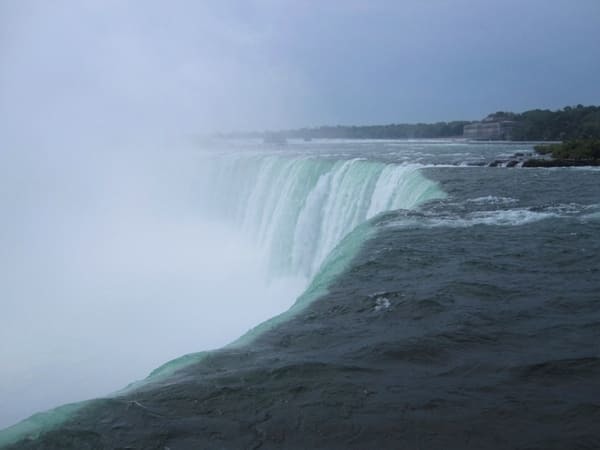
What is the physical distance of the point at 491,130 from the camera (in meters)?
59.4

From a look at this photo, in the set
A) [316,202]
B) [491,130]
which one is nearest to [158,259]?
[316,202]

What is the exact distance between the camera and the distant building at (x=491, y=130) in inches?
2222

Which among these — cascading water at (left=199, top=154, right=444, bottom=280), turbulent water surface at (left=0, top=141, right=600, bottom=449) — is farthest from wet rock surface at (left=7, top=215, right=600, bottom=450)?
cascading water at (left=199, top=154, right=444, bottom=280)

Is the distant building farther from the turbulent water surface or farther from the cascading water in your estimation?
the turbulent water surface

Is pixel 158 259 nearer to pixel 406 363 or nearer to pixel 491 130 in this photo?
pixel 406 363

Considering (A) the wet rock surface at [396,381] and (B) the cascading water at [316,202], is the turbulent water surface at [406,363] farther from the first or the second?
(B) the cascading water at [316,202]

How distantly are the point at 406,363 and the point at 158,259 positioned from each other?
1652 cm

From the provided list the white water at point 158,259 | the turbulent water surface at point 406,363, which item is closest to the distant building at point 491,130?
the white water at point 158,259

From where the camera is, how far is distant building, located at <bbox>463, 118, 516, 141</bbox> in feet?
185

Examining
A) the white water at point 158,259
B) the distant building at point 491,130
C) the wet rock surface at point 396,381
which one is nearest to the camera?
the wet rock surface at point 396,381

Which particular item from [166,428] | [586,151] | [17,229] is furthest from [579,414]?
[17,229]

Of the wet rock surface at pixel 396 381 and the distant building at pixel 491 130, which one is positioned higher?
the distant building at pixel 491 130

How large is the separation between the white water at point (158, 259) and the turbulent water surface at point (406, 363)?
16.4 ft

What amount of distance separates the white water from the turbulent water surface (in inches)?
197
